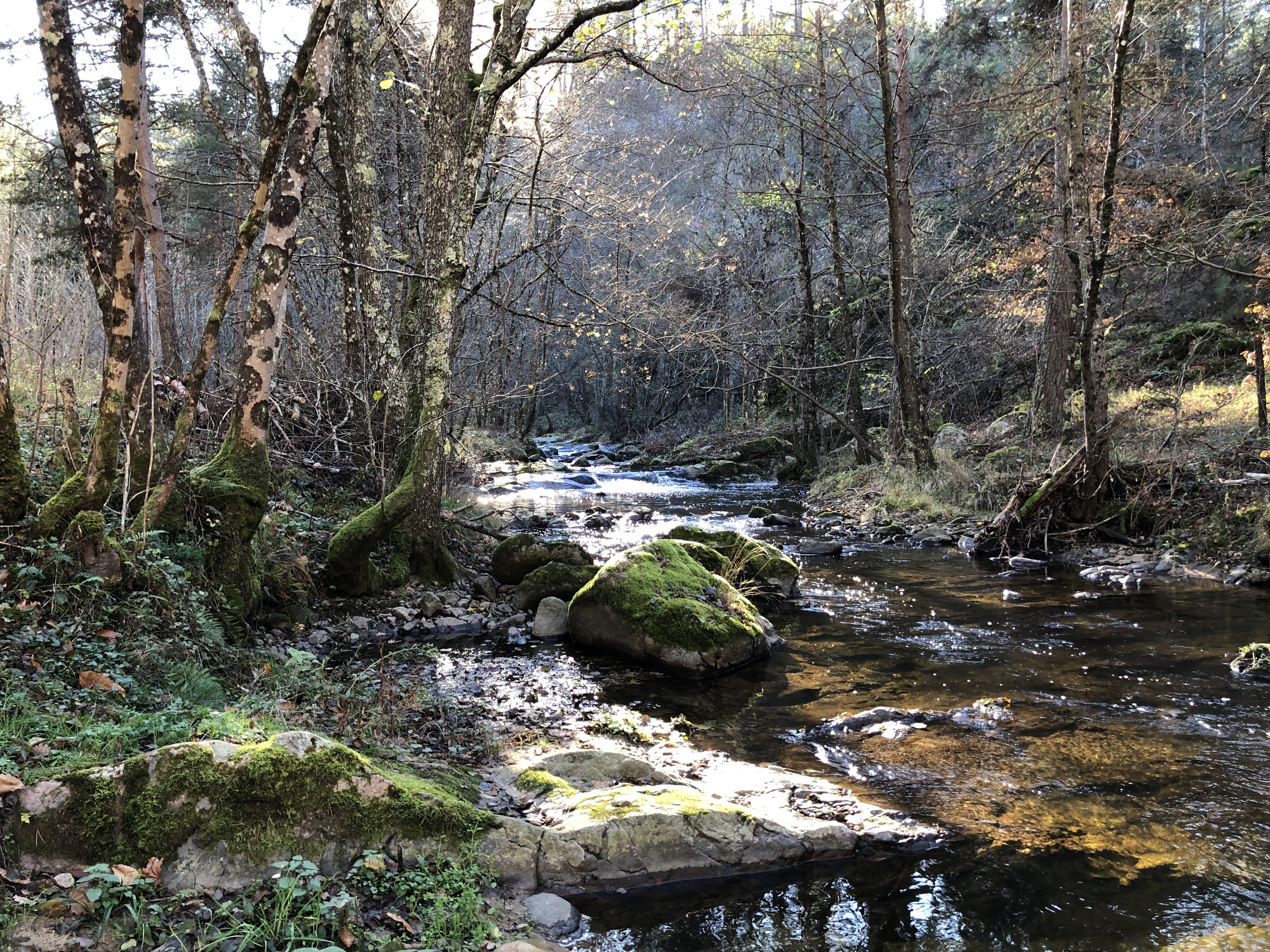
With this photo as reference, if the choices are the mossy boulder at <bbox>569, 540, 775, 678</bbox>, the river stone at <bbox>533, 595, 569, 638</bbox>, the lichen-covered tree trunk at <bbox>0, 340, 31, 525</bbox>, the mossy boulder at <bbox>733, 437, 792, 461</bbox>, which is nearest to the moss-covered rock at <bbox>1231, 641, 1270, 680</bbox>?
the mossy boulder at <bbox>569, 540, 775, 678</bbox>

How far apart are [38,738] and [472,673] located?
3666 mm

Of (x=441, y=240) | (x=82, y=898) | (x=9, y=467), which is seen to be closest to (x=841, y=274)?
(x=441, y=240)

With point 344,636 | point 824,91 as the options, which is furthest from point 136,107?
point 824,91

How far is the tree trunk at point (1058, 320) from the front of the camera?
13.4 meters

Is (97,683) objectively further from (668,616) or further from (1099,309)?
(1099,309)

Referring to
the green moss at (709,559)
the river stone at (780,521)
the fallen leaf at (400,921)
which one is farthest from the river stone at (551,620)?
the river stone at (780,521)

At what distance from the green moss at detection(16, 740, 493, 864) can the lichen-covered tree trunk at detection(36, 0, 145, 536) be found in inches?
106

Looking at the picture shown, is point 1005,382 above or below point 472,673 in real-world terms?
above

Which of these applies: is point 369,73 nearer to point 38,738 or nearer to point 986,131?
point 38,738

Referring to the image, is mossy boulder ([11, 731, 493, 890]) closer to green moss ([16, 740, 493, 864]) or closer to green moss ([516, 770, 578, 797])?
green moss ([16, 740, 493, 864])

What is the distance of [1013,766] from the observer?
4859 millimetres

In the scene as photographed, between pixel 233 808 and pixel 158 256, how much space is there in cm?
869

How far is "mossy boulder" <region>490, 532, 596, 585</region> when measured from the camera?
900 cm

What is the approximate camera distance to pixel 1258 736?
510 cm
